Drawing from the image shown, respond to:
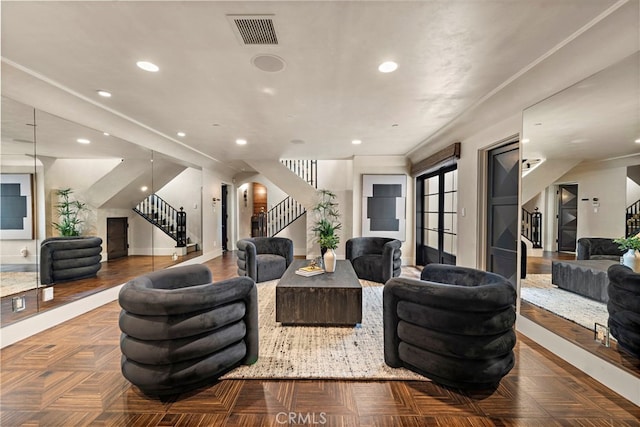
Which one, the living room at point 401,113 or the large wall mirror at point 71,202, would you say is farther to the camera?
the large wall mirror at point 71,202

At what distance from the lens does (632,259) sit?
Answer: 199 centimetres

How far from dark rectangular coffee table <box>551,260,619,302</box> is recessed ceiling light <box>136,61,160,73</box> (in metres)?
4.28


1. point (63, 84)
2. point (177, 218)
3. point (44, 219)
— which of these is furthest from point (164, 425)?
point (177, 218)

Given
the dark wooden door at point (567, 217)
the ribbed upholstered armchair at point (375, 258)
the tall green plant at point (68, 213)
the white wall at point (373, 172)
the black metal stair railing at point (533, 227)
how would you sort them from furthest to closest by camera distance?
1. the white wall at point (373, 172)
2. the ribbed upholstered armchair at point (375, 258)
3. the tall green plant at point (68, 213)
4. the black metal stair railing at point (533, 227)
5. the dark wooden door at point (567, 217)

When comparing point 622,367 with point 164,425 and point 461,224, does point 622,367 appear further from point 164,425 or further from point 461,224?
point 164,425

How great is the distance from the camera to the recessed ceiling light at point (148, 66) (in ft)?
7.70

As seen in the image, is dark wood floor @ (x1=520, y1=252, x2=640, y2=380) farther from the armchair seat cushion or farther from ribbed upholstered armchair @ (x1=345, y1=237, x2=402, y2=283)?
the armchair seat cushion

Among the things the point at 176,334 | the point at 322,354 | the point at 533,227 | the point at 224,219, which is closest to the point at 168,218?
the point at 224,219

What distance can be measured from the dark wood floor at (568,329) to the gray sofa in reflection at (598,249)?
0.13 meters

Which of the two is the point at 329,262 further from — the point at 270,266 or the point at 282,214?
the point at 282,214

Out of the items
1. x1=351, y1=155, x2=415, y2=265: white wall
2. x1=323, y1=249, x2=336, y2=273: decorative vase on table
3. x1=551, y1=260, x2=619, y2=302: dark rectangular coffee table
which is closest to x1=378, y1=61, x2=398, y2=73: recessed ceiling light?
x1=323, y1=249, x2=336, y2=273: decorative vase on table

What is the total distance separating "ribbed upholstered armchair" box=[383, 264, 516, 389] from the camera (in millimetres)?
1857

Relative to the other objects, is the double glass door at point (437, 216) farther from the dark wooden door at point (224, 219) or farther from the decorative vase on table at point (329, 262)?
the dark wooden door at point (224, 219)

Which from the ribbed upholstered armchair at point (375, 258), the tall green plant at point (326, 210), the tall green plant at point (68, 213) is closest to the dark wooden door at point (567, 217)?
the ribbed upholstered armchair at point (375, 258)
